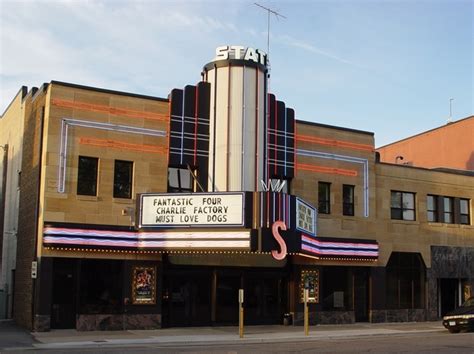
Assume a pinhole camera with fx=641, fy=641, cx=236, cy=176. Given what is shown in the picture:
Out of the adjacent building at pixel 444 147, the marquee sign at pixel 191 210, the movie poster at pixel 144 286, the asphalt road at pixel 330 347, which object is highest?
the adjacent building at pixel 444 147

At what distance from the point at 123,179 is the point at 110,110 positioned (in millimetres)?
2935

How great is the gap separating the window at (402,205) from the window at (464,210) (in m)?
3.66

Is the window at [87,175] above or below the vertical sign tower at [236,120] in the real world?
below

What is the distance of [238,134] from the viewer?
28359 mm

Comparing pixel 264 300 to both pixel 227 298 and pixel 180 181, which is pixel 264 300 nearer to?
pixel 227 298

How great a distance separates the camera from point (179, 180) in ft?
92.2

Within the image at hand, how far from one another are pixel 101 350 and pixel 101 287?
7.17m

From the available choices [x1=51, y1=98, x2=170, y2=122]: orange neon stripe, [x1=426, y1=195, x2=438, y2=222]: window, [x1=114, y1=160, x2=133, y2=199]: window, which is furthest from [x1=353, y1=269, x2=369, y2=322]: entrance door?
[x1=51, y1=98, x2=170, y2=122]: orange neon stripe

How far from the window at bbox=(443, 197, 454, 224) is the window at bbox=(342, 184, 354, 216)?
6.62 m

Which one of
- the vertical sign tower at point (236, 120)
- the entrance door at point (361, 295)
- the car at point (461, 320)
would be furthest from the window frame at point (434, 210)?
the vertical sign tower at point (236, 120)

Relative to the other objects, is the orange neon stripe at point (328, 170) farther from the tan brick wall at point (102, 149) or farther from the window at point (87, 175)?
the window at point (87, 175)

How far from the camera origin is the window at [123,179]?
1057 inches

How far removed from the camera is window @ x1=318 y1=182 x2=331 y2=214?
31297 millimetres

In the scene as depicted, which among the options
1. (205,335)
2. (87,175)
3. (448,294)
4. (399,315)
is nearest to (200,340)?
(205,335)
